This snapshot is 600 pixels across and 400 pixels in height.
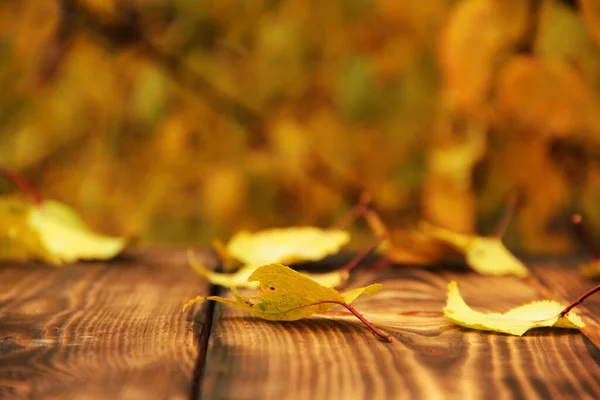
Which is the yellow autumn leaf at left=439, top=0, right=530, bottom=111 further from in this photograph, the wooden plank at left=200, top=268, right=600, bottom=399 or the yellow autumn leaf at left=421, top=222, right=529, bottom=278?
the wooden plank at left=200, top=268, right=600, bottom=399

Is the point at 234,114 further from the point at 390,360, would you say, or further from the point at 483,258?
the point at 390,360

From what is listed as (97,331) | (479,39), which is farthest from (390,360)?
(479,39)

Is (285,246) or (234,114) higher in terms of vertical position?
(234,114)

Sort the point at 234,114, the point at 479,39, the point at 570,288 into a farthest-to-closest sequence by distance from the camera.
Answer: the point at 234,114 → the point at 479,39 → the point at 570,288

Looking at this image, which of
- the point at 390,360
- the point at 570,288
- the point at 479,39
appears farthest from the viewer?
the point at 479,39

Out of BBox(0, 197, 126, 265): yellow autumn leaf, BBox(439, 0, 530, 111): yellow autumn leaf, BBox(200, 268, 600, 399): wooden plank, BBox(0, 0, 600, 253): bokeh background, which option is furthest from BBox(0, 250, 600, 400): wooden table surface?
BBox(0, 0, 600, 253): bokeh background

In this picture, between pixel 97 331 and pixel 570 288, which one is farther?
pixel 570 288

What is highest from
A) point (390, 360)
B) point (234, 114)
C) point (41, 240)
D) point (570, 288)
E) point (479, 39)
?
point (234, 114)

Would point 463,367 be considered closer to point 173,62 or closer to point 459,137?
point 459,137
